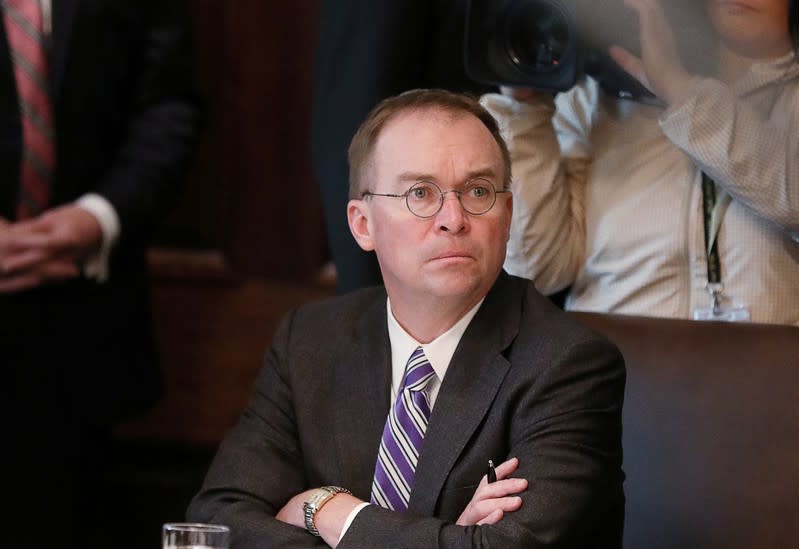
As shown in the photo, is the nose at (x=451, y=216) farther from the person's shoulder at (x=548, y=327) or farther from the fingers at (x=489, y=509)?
the fingers at (x=489, y=509)

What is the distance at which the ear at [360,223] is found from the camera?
75.7 inches

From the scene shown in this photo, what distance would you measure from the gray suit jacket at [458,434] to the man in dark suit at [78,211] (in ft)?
3.08

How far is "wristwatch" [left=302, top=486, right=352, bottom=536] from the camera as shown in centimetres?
176

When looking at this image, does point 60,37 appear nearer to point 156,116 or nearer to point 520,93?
point 156,116

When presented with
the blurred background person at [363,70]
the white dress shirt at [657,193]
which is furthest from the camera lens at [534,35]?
the blurred background person at [363,70]

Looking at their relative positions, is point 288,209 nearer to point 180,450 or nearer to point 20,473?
point 180,450

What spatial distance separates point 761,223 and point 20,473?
1771mm

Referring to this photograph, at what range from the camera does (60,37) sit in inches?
108

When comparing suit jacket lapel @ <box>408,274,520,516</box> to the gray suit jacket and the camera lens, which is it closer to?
the gray suit jacket

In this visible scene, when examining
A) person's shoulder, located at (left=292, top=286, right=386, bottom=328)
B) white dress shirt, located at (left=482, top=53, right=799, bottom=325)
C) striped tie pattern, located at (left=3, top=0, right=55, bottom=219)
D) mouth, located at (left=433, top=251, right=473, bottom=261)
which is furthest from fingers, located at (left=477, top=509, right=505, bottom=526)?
striped tie pattern, located at (left=3, top=0, right=55, bottom=219)

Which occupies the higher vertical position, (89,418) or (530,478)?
(530,478)

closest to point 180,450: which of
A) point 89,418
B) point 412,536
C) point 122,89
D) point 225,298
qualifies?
point 225,298

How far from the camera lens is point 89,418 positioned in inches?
113

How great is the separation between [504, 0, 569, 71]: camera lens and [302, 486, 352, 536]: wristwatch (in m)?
0.79
